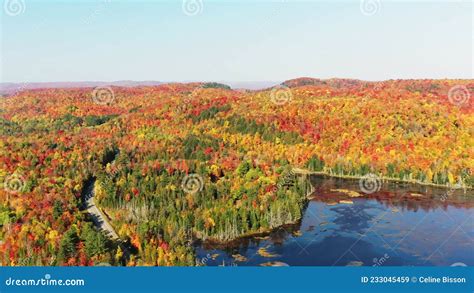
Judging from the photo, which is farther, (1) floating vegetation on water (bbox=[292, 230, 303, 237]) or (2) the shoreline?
(2) the shoreline

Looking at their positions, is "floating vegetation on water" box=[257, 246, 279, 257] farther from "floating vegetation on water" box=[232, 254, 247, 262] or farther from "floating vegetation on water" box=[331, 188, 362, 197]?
"floating vegetation on water" box=[331, 188, 362, 197]

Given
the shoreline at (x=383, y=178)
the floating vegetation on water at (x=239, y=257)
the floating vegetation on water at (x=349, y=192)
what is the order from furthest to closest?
the shoreline at (x=383, y=178) → the floating vegetation on water at (x=349, y=192) → the floating vegetation on water at (x=239, y=257)

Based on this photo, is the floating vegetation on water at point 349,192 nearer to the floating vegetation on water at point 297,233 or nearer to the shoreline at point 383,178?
the shoreline at point 383,178

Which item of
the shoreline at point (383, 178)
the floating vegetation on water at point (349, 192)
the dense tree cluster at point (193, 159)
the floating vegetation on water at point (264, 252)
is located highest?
the dense tree cluster at point (193, 159)

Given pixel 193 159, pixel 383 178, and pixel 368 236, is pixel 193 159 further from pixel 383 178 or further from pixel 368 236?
pixel 368 236

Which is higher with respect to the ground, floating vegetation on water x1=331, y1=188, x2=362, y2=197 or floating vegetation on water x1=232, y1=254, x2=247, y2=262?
floating vegetation on water x1=331, y1=188, x2=362, y2=197

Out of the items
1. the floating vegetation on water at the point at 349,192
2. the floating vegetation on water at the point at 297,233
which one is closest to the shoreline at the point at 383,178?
the floating vegetation on water at the point at 349,192

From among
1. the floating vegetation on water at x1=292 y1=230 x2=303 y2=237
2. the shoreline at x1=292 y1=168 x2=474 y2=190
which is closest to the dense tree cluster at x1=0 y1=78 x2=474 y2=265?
the shoreline at x1=292 y1=168 x2=474 y2=190

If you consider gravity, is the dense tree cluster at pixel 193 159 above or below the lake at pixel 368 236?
above

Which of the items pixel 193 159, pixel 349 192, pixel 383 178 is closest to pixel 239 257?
pixel 349 192

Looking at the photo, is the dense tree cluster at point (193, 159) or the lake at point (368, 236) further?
the dense tree cluster at point (193, 159)
